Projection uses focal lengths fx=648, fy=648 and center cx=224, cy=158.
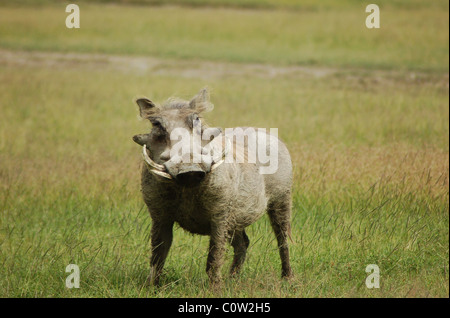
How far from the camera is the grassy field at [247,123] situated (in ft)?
17.1

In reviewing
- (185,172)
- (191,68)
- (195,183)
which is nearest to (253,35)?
(191,68)

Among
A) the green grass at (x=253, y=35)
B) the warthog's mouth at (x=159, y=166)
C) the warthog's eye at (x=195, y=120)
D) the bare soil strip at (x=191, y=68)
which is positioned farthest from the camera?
the green grass at (x=253, y=35)

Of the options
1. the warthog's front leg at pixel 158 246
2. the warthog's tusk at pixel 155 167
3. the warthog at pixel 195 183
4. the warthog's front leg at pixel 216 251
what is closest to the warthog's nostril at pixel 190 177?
the warthog at pixel 195 183

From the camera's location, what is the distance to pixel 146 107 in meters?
4.51

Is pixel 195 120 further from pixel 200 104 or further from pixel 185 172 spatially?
pixel 185 172

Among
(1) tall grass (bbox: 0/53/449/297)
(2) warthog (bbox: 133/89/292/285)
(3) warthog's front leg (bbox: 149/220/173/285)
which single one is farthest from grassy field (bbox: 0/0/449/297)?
(2) warthog (bbox: 133/89/292/285)

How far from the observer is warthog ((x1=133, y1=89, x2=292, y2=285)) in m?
4.01

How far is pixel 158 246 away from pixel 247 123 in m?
6.11

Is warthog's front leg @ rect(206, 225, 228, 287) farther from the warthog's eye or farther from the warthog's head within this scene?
the warthog's eye

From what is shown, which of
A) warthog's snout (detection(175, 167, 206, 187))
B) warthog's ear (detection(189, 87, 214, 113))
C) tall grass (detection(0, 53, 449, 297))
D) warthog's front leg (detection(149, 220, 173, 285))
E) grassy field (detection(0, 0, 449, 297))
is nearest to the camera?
warthog's snout (detection(175, 167, 206, 187))

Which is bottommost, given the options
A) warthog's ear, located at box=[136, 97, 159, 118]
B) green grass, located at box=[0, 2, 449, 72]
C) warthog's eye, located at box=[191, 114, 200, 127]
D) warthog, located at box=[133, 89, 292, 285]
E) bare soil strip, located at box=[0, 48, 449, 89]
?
warthog, located at box=[133, 89, 292, 285]

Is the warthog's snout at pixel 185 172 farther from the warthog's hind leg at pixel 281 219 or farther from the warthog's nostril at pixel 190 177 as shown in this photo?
the warthog's hind leg at pixel 281 219
